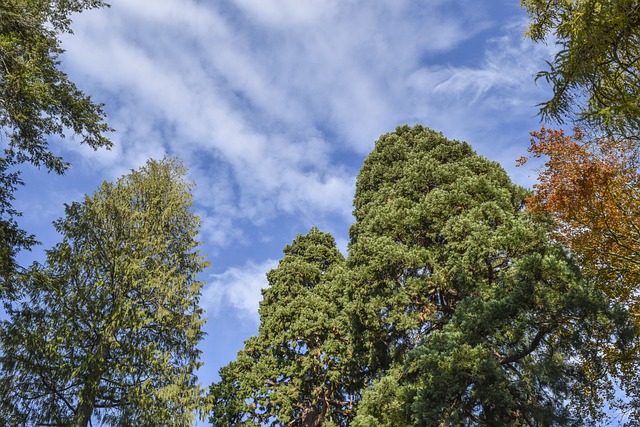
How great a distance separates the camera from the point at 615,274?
1067cm

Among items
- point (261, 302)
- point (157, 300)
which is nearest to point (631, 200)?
point (157, 300)

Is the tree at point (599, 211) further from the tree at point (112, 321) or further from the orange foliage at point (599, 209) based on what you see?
the tree at point (112, 321)

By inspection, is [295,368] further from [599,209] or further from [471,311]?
[599,209]

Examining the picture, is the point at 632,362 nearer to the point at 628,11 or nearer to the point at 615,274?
the point at 615,274

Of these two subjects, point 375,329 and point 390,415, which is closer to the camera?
point 390,415

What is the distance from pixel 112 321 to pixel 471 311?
976 centimetres

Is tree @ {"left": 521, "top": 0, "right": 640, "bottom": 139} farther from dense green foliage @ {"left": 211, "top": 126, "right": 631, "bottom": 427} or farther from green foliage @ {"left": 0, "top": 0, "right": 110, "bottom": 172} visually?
green foliage @ {"left": 0, "top": 0, "right": 110, "bottom": 172}

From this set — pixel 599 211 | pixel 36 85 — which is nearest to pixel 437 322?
pixel 599 211

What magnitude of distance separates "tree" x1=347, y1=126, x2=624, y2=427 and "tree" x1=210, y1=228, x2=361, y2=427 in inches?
116

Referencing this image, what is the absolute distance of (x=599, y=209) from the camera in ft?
31.8

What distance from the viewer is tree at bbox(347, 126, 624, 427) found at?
9.77 m

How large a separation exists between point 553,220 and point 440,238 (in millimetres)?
3261

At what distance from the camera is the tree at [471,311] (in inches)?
385

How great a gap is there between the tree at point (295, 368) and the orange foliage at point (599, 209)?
7782mm
